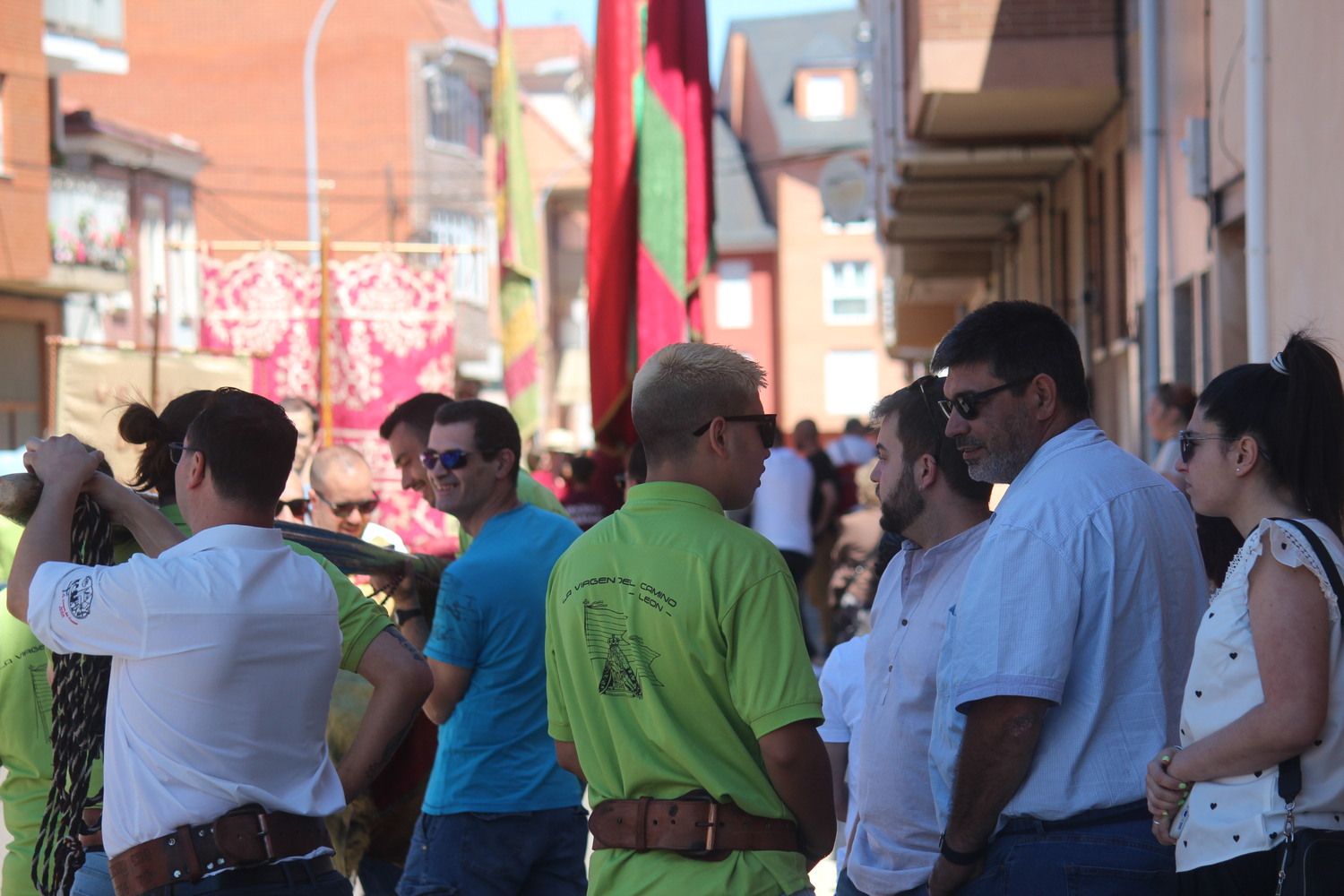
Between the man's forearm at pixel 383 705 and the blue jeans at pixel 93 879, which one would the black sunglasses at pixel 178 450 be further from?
the blue jeans at pixel 93 879

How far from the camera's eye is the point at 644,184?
23.1 feet

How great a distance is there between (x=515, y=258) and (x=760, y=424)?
6360 mm

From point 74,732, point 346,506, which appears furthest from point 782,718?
point 346,506

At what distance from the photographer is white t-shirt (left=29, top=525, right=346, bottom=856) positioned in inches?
145

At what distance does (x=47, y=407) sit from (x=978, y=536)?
29.5 metres

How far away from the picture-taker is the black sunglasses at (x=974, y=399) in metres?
3.76

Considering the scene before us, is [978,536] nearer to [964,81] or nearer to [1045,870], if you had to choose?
[1045,870]

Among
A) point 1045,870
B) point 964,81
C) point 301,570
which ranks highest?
point 964,81

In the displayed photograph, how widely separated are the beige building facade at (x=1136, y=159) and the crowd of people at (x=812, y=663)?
2865mm

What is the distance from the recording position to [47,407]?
3128cm

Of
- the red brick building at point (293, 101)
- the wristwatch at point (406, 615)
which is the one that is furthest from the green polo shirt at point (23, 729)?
the red brick building at point (293, 101)

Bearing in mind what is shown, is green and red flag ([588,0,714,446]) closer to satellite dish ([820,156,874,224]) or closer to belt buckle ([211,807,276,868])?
belt buckle ([211,807,276,868])

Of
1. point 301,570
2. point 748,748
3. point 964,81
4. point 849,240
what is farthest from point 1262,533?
point 849,240

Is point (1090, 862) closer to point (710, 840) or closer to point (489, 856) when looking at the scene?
point (710, 840)
